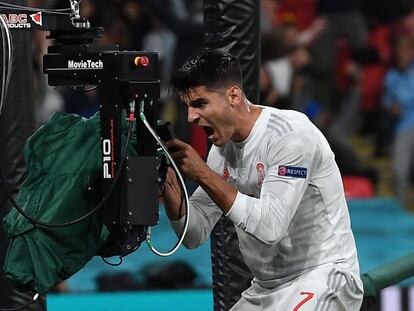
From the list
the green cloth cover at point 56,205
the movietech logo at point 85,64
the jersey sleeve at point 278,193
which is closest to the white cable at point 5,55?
the movietech logo at point 85,64

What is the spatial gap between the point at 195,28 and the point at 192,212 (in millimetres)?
6821

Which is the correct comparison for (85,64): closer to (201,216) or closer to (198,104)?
(198,104)

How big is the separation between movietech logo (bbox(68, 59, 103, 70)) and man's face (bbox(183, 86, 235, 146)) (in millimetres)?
461

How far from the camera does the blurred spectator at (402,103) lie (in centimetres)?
1452

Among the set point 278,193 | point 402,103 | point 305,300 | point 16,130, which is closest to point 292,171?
point 278,193

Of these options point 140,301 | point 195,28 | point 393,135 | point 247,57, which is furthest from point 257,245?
point 393,135

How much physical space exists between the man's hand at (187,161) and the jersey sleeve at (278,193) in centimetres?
20

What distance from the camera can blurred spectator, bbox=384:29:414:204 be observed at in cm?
1452

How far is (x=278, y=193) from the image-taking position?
6422 millimetres

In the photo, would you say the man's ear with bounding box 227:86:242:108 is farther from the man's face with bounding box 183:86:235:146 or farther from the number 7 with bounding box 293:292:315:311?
the number 7 with bounding box 293:292:315:311

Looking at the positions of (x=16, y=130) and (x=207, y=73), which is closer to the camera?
(x=207, y=73)

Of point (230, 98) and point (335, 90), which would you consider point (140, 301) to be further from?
point (335, 90)

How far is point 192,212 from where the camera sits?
6875 mm

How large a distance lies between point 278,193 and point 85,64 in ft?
3.35
